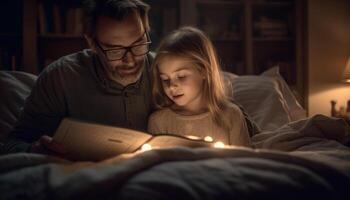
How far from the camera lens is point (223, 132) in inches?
56.6

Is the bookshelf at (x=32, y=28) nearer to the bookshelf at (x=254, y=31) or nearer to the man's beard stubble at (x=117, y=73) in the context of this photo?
the bookshelf at (x=254, y=31)

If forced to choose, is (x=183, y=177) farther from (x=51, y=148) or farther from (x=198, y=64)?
(x=198, y=64)

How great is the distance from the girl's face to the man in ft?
0.30

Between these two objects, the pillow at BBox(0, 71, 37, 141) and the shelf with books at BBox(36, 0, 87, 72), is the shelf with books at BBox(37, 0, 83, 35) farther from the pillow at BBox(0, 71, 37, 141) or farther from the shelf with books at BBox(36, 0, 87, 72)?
the pillow at BBox(0, 71, 37, 141)

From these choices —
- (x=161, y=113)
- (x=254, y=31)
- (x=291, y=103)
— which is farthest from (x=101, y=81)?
(x=254, y=31)

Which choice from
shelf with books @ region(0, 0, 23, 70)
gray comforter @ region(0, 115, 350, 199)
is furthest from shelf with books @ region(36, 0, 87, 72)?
gray comforter @ region(0, 115, 350, 199)

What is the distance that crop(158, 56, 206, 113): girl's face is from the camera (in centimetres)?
136

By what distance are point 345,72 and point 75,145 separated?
2.41 meters

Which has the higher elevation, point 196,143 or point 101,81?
point 101,81

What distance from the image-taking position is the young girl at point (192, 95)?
4.52ft

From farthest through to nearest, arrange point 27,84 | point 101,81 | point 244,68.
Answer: point 244,68
point 27,84
point 101,81

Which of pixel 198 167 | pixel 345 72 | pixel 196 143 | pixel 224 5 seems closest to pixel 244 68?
pixel 224 5

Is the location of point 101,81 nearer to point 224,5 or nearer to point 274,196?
point 274,196

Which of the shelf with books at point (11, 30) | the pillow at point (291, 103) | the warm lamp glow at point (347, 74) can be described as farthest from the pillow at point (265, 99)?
the shelf with books at point (11, 30)
